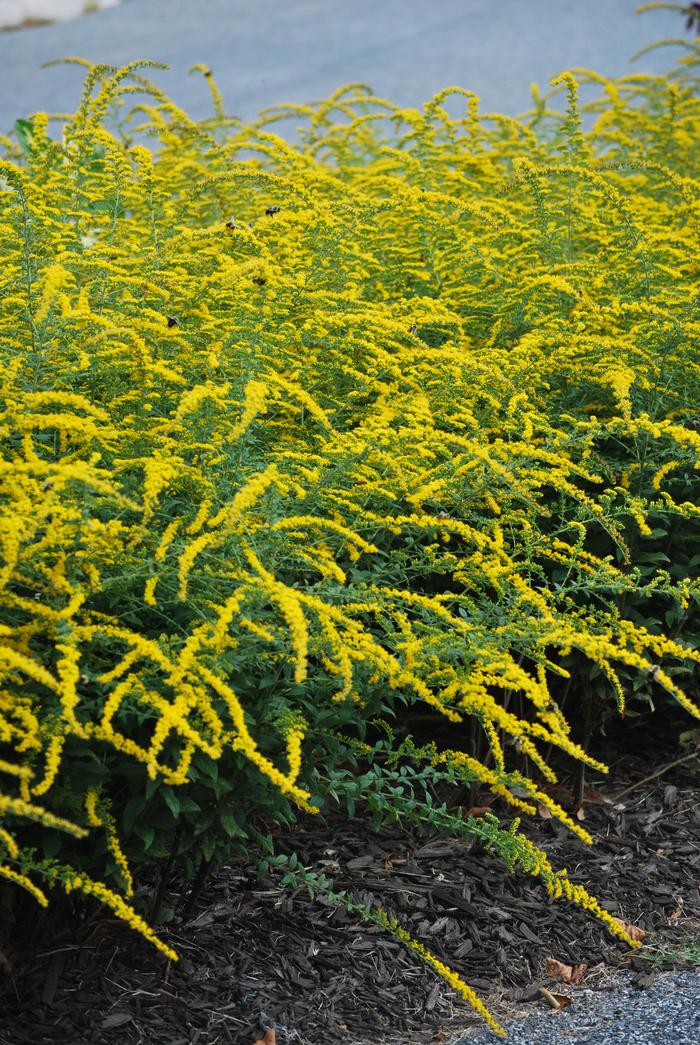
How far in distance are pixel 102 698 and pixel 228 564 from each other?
40 centimetres

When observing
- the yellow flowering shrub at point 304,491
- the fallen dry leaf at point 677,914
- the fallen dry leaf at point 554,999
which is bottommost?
the fallen dry leaf at point 677,914

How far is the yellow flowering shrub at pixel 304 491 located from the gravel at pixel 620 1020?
0.95 ft

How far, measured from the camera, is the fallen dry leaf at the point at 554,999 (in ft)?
10.0

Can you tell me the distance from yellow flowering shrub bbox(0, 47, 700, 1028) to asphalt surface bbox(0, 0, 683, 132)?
12.1 meters

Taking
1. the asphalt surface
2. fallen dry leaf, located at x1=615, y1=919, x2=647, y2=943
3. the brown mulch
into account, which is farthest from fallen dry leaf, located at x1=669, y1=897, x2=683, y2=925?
the asphalt surface

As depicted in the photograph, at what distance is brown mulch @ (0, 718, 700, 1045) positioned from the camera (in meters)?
2.82

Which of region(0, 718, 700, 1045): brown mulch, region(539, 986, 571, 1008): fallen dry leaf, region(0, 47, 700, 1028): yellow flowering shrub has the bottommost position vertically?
region(539, 986, 571, 1008): fallen dry leaf

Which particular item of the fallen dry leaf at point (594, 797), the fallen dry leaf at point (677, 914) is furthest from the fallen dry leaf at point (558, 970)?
the fallen dry leaf at point (594, 797)

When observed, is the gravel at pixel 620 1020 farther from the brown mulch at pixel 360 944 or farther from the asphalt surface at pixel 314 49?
the asphalt surface at pixel 314 49

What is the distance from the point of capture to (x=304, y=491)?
114 inches

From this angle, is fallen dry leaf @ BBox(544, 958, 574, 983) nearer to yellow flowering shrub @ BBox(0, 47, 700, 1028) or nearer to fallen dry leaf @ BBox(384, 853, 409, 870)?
yellow flowering shrub @ BBox(0, 47, 700, 1028)

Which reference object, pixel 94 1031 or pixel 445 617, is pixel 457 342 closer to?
pixel 445 617

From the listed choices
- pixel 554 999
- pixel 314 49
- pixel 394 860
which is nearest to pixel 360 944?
pixel 394 860

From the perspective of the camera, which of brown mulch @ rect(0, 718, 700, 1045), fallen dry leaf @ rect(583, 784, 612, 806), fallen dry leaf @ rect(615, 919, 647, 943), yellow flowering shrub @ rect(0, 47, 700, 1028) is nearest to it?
yellow flowering shrub @ rect(0, 47, 700, 1028)
